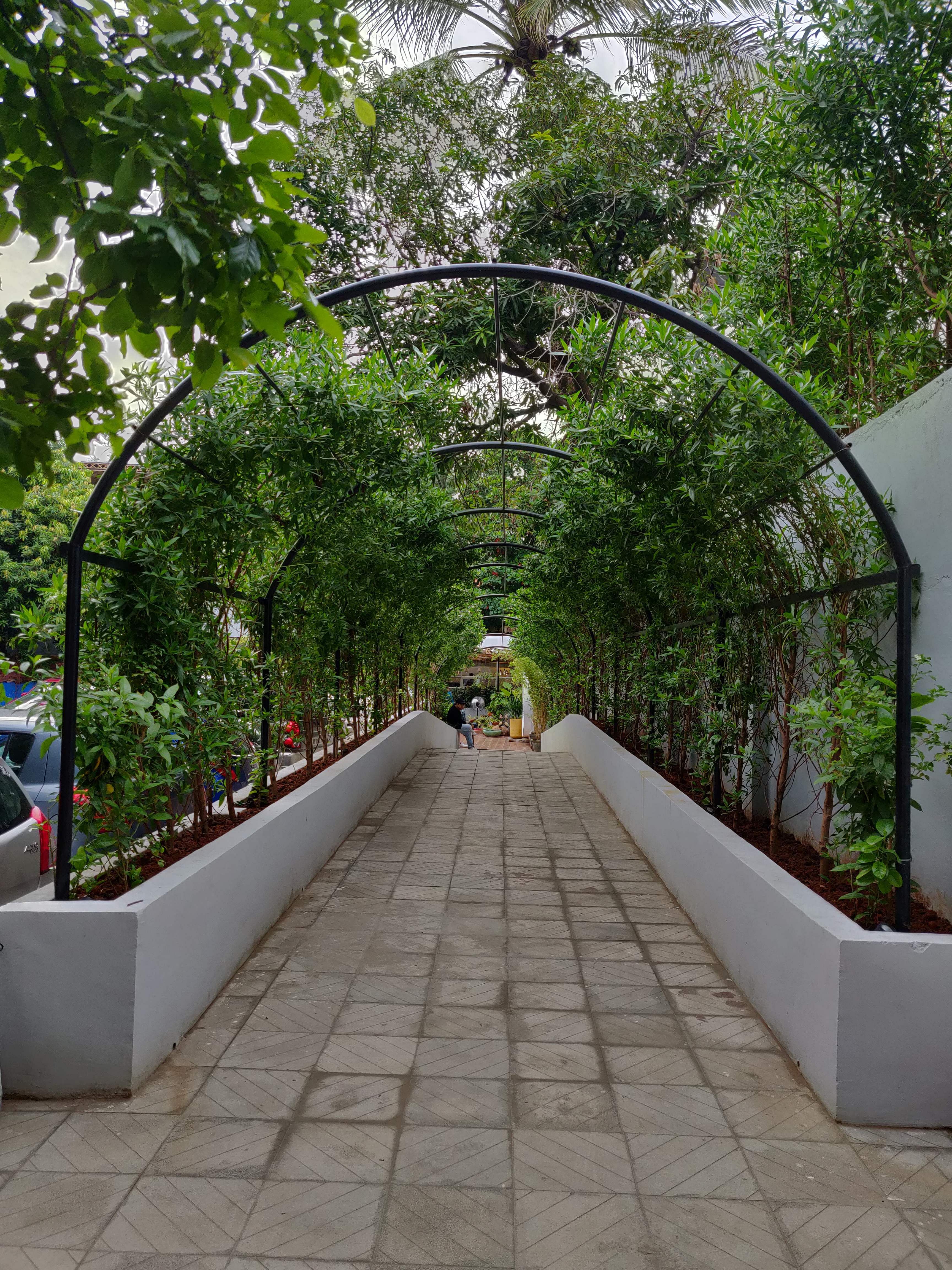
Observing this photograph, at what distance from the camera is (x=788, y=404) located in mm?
4051

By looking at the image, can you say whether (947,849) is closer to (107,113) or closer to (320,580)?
(107,113)

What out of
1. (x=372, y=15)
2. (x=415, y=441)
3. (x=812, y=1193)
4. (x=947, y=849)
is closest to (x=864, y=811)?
(x=947, y=849)

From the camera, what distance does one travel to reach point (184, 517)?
427cm

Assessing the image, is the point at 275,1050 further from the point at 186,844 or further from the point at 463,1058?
the point at 186,844

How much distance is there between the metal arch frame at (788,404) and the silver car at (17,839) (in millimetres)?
1073

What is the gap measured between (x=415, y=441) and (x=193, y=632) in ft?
9.37

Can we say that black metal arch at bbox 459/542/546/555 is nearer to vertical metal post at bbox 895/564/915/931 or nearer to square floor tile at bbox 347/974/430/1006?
square floor tile at bbox 347/974/430/1006

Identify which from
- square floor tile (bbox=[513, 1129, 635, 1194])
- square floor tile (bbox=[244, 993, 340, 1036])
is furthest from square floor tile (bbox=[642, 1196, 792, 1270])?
square floor tile (bbox=[244, 993, 340, 1036])

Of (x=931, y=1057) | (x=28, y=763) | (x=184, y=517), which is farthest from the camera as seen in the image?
(x=28, y=763)

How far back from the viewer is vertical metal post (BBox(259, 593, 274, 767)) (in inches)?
228

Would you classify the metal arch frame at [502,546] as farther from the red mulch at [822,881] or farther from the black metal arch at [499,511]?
the red mulch at [822,881]

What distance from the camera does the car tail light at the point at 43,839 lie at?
4.49 metres

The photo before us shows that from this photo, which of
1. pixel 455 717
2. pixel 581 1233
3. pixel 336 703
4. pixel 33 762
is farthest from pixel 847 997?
pixel 455 717

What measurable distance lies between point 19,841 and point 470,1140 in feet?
9.07
